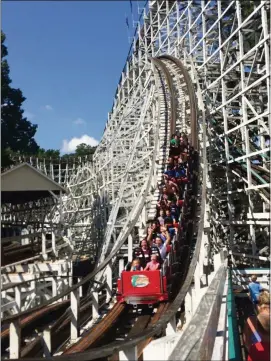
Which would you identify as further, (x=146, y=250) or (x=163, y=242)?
(x=163, y=242)

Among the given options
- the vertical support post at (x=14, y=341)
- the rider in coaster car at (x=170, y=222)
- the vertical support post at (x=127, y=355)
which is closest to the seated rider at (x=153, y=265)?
the rider in coaster car at (x=170, y=222)

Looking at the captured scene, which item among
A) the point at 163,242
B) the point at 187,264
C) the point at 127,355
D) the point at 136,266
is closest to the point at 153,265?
the point at 136,266

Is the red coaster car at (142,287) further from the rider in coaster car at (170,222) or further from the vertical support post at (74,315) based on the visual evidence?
the rider in coaster car at (170,222)

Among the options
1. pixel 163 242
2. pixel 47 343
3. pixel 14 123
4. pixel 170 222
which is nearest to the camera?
pixel 47 343

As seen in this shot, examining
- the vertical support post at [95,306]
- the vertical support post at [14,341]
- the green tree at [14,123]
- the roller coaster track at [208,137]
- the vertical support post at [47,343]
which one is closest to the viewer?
the vertical support post at [14,341]

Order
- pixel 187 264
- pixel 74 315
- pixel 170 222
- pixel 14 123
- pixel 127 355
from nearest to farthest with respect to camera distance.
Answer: pixel 127 355
pixel 74 315
pixel 187 264
pixel 170 222
pixel 14 123

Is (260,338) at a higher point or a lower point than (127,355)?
lower

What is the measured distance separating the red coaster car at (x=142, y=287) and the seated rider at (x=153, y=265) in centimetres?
18

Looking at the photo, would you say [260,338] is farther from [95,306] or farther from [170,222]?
[170,222]

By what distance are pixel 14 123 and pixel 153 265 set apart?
28599mm

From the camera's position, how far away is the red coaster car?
14.9 ft

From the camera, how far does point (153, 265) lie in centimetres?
480

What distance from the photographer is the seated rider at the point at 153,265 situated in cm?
477

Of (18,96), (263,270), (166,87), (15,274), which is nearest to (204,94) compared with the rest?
(166,87)
